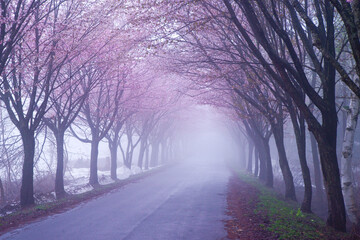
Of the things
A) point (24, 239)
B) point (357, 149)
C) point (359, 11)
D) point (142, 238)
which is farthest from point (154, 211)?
point (357, 149)

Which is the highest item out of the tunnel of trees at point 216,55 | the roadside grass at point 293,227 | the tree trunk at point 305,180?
the tunnel of trees at point 216,55

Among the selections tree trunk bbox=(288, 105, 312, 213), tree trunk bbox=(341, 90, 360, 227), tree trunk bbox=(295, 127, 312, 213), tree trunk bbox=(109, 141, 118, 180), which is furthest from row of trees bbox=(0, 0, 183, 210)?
tree trunk bbox=(109, 141, 118, 180)

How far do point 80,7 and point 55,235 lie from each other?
410 inches

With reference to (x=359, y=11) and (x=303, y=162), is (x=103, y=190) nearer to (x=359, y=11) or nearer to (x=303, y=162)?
(x=303, y=162)

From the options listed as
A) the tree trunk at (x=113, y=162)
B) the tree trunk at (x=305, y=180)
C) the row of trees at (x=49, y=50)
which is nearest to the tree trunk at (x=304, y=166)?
the tree trunk at (x=305, y=180)

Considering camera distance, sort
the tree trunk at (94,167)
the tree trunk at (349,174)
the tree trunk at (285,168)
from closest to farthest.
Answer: the tree trunk at (349,174) → the tree trunk at (285,168) → the tree trunk at (94,167)

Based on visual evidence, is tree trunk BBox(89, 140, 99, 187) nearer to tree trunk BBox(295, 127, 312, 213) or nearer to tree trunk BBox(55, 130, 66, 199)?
tree trunk BBox(55, 130, 66, 199)

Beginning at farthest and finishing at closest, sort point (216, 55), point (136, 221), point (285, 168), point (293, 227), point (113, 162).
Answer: point (113, 162), point (216, 55), point (285, 168), point (136, 221), point (293, 227)

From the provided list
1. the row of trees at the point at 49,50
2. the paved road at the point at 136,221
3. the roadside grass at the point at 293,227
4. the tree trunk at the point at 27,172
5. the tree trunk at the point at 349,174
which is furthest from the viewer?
the tree trunk at the point at 27,172

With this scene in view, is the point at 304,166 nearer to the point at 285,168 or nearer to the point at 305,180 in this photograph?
the point at 305,180

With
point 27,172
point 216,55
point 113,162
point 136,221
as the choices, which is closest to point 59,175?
point 27,172

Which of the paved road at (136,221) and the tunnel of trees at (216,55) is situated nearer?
the paved road at (136,221)

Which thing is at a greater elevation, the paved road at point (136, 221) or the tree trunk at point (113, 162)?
the tree trunk at point (113, 162)

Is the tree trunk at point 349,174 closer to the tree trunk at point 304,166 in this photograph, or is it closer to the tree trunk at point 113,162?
the tree trunk at point 304,166
